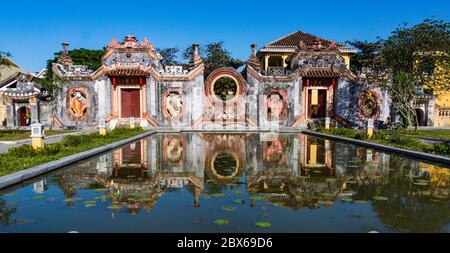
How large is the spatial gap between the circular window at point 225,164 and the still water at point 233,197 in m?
0.04

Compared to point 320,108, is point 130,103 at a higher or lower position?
higher

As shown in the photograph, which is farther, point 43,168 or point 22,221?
point 43,168

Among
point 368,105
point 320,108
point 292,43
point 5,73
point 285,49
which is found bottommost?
point 320,108

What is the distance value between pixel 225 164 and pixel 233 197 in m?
3.48

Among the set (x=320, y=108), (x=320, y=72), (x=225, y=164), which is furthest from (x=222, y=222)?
(x=320, y=108)

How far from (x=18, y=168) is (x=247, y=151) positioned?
7.22 m

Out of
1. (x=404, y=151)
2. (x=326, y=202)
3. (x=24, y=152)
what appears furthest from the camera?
(x=404, y=151)

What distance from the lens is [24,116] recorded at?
1164 inches

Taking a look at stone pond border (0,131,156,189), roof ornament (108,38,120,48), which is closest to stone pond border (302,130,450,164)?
stone pond border (0,131,156,189)

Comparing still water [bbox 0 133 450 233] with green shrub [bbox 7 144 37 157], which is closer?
still water [bbox 0 133 450 233]

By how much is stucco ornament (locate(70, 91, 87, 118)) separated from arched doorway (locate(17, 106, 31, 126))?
5757 mm

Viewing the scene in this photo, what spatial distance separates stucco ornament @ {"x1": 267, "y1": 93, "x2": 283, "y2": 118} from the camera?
1013 inches

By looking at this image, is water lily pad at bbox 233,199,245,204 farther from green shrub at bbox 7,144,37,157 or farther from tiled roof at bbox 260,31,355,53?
tiled roof at bbox 260,31,355,53

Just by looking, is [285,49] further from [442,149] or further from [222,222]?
[222,222]
